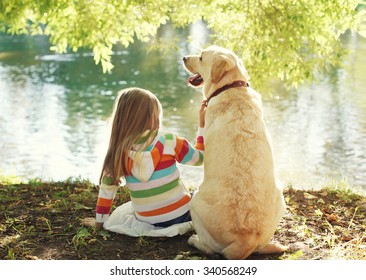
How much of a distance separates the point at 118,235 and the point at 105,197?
1.17 feet

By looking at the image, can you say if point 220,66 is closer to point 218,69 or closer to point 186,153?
point 218,69

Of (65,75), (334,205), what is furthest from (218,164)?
(65,75)

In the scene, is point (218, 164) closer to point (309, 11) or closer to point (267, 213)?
point (267, 213)

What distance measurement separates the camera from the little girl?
14.0ft

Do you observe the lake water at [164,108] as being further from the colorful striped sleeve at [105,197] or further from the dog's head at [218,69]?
the dog's head at [218,69]

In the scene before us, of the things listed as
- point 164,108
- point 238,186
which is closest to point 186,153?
point 238,186

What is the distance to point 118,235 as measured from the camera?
176 inches

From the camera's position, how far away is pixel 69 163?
1161cm

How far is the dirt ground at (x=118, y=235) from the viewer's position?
163 inches

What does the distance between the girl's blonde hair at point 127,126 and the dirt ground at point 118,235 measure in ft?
1.95

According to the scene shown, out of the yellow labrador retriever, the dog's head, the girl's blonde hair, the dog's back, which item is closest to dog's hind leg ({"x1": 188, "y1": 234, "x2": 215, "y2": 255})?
the yellow labrador retriever

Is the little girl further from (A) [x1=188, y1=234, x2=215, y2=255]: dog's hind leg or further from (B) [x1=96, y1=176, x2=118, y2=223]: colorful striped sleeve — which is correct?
(A) [x1=188, y1=234, x2=215, y2=255]: dog's hind leg

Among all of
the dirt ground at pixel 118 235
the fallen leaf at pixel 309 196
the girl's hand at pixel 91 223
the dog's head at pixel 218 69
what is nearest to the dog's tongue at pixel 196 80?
the dog's head at pixel 218 69

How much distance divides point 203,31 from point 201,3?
24647 mm
